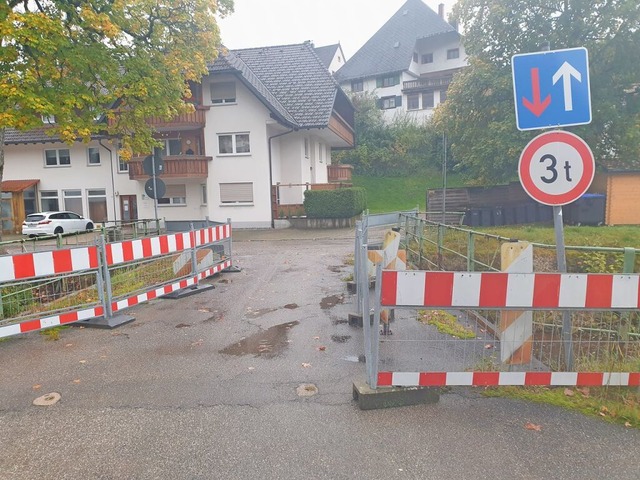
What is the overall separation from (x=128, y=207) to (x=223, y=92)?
32.7ft

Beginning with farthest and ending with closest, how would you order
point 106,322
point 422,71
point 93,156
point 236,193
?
point 422,71, point 93,156, point 236,193, point 106,322

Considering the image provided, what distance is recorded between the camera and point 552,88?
13.8 feet

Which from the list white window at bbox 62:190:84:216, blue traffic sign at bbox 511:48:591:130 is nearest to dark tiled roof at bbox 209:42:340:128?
white window at bbox 62:190:84:216

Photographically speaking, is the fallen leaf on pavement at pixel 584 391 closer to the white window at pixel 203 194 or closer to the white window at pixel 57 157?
the white window at pixel 203 194

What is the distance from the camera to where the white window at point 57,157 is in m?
31.5

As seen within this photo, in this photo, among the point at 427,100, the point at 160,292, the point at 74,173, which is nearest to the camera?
the point at 160,292

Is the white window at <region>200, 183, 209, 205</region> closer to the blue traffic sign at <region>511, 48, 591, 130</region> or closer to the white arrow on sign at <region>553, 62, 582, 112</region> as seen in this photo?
the blue traffic sign at <region>511, 48, 591, 130</region>

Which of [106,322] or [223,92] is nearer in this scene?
[106,322]

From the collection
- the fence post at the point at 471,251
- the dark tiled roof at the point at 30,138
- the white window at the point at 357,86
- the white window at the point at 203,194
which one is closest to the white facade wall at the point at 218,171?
the white window at the point at 203,194

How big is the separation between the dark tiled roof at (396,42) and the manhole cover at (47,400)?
2163 inches

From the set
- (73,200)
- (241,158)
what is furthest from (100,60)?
(73,200)

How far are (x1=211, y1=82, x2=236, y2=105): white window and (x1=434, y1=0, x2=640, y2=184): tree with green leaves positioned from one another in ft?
38.7

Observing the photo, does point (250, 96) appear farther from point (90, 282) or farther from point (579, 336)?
point (579, 336)

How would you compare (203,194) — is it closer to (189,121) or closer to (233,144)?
(233,144)
